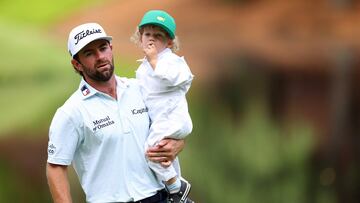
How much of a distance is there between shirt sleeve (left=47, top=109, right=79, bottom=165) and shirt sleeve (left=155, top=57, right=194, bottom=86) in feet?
1.44

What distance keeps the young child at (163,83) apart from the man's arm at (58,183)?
387 mm

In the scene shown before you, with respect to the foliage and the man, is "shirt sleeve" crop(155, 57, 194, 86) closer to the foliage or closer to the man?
the man

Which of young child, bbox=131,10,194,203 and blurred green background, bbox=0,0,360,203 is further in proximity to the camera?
blurred green background, bbox=0,0,360,203

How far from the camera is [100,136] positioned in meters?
4.37

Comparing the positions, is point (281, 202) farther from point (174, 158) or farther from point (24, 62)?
point (174, 158)

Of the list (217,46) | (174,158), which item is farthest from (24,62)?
(174,158)

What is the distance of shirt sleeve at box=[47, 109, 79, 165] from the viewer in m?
4.36

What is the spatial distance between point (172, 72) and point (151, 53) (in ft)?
0.43

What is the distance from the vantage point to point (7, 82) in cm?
742

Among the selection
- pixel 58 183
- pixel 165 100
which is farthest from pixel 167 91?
pixel 58 183

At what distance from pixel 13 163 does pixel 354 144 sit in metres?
2.66

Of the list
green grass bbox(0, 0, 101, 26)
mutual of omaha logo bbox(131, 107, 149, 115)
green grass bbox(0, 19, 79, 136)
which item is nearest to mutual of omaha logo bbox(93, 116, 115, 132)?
mutual of omaha logo bbox(131, 107, 149, 115)

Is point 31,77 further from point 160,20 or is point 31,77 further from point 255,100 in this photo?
point 160,20

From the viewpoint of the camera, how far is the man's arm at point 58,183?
4.38m
